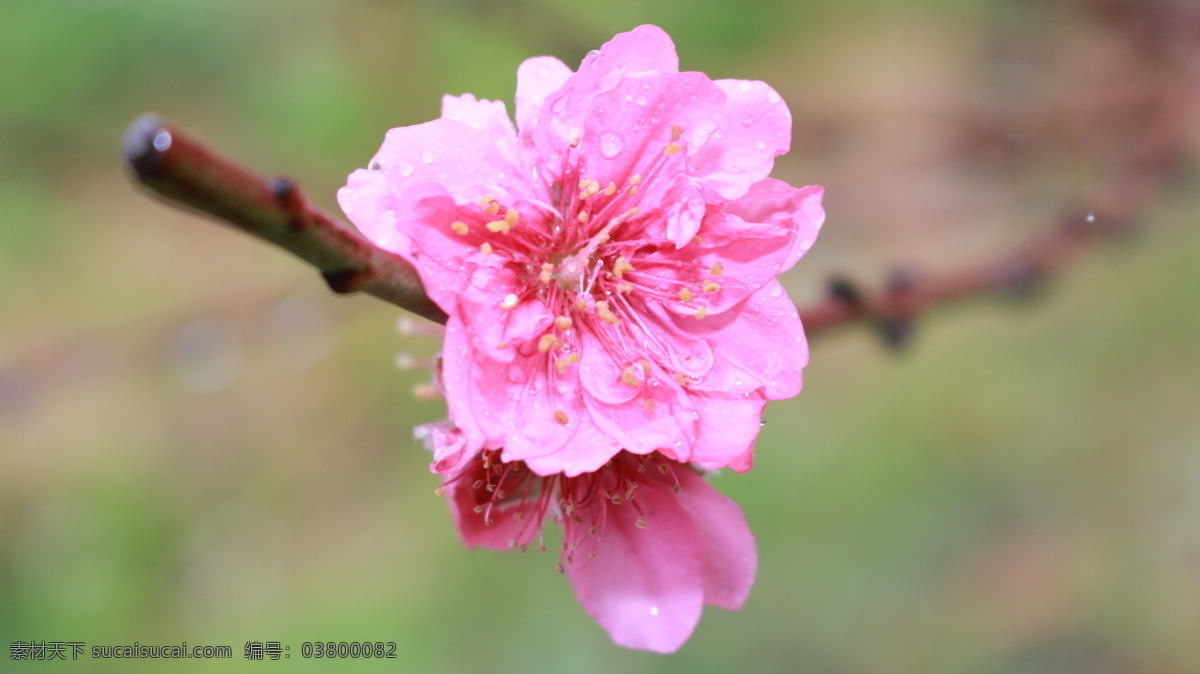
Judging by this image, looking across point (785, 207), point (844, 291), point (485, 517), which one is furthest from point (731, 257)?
point (844, 291)

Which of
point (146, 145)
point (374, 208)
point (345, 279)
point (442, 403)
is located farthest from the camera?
point (442, 403)

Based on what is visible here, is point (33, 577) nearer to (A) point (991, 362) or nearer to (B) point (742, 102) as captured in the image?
(B) point (742, 102)

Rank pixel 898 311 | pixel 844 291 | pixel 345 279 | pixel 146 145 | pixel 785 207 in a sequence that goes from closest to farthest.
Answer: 1. pixel 146 145
2. pixel 345 279
3. pixel 785 207
4. pixel 844 291
5. pixel 898 311

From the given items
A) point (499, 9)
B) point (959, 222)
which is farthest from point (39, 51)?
point (959, 222)

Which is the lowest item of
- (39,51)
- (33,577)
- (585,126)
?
(33,577)

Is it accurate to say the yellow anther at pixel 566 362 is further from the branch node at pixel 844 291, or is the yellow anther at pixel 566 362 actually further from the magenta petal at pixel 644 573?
the branch node at pixel 844 291

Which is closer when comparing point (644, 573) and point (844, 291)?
point (644, 573)

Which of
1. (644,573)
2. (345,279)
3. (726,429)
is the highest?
(345,279)

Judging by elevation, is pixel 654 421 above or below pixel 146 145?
below

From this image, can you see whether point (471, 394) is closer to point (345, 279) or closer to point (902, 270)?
point (345, 279)
